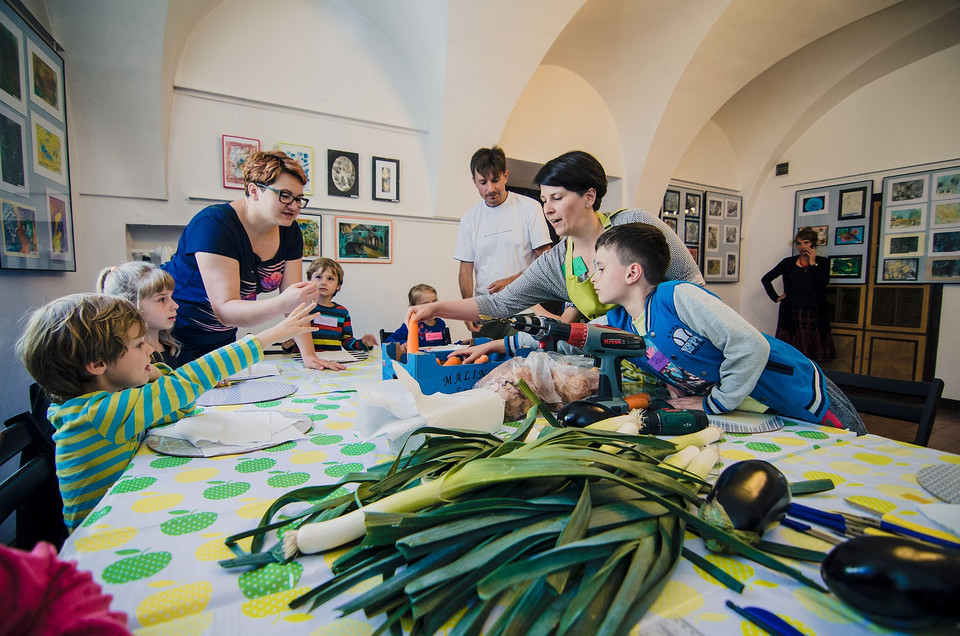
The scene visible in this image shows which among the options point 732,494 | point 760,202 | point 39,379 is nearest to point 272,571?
point 732,494

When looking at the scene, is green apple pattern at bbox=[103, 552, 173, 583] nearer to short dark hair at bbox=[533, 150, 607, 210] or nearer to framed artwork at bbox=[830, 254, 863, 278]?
short dark hair at bbox=[533, 150, 607, 210]

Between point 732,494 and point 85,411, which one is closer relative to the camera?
point 732,494

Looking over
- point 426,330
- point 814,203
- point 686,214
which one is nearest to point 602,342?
point 426,330

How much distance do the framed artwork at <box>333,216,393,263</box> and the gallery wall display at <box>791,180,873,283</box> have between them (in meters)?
5.98

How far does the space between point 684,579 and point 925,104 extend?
7319 mm

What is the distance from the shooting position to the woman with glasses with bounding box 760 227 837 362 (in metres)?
5.89

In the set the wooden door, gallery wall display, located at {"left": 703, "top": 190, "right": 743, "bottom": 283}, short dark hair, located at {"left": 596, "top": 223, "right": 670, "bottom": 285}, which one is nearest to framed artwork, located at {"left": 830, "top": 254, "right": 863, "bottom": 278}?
the wooden door

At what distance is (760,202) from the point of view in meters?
6.88

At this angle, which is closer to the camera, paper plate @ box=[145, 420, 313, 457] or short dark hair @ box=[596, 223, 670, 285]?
paper plate @ box=[145, 420, 313, 457]

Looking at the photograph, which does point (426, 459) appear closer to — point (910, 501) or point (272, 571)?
point (272, 571)

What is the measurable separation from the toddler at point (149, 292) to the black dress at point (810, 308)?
7.02 meters

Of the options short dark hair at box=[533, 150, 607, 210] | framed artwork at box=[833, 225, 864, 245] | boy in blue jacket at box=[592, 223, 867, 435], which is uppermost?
framed artwork at box=[833, 225, 864, 245]

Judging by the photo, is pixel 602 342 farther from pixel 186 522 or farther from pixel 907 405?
pixel 907 405

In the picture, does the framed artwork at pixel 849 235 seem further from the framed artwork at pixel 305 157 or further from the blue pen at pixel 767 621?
the blue pen at pixel 767 621
